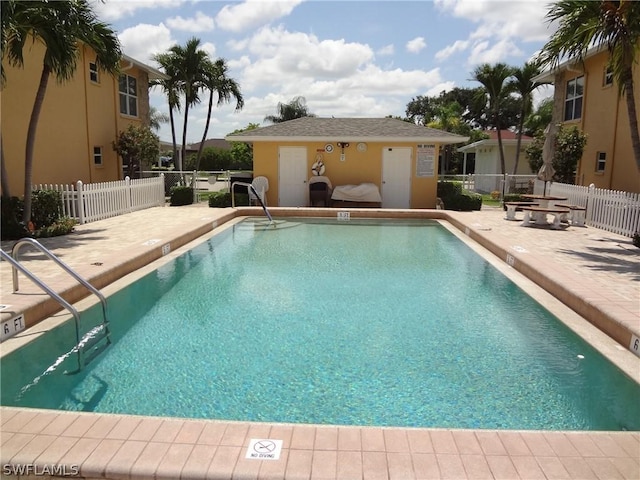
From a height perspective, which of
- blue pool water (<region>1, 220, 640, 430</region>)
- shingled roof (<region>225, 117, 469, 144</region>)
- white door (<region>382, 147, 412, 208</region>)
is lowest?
blue pool water (<region>1, 220, 640, 430</region>)

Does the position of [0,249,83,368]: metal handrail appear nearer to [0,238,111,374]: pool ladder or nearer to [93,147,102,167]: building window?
[0,238,111,374]: pool ladder

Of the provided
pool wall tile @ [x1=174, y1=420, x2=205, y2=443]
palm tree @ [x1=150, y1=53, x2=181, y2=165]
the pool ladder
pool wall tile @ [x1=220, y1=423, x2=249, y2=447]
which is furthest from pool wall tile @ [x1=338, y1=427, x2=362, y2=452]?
palm tree @ [x1=150, y1=53, x2=181, y2=165]

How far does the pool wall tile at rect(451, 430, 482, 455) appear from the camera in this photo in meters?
3.13

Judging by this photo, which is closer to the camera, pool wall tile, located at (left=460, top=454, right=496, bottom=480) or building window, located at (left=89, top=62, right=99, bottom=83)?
pool wall tile, located at (left=460, top=454, right=496, bottom=480)

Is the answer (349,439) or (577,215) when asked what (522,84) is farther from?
(349,439)

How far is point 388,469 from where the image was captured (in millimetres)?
2949

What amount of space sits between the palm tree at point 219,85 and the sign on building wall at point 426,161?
12.6 m

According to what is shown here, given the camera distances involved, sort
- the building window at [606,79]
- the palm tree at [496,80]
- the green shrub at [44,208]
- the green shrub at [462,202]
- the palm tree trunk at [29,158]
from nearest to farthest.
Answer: the palm tree trunk at [29,158] → the green shrub at [44,208] → the building window at [606,79] → the green shrub at [462,202] → the palm tree at [496,80]

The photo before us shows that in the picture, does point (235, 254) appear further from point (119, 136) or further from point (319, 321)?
point (119, 136)

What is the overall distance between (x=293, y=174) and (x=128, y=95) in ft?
24.6

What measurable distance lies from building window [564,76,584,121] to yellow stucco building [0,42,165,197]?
17.1 metres

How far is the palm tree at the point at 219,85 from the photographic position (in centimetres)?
2597

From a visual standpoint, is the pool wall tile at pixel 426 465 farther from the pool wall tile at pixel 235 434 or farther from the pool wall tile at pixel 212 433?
the pool wall tile at pixel 212 433

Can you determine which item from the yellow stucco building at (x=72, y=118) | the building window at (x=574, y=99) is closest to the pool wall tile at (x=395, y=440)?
the yellow stucco building at (x=72, y=118)
